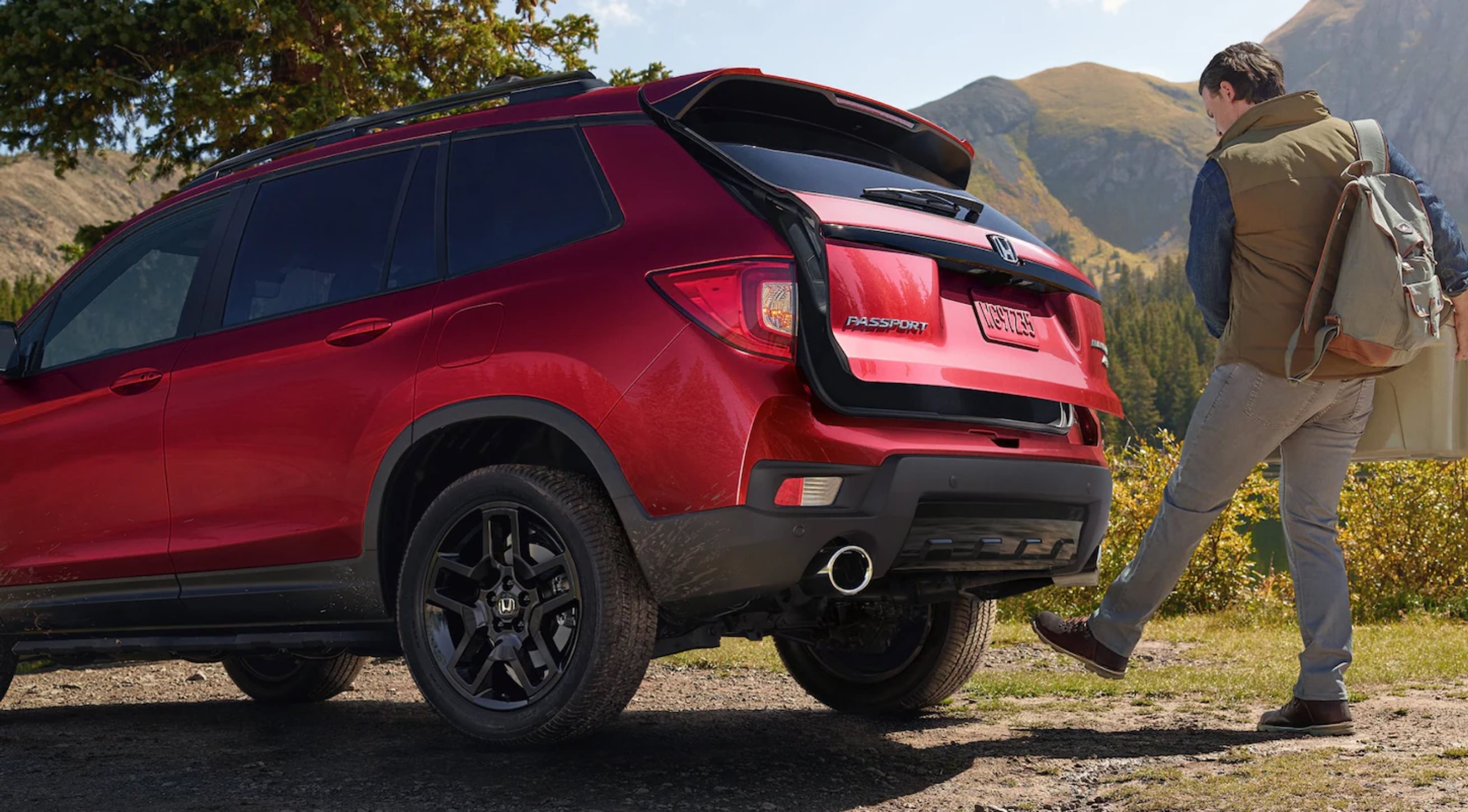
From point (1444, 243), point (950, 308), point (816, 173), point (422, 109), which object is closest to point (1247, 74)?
point (1444, 243)

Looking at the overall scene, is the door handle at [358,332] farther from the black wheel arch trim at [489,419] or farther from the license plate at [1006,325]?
the license plate at [1006,325]

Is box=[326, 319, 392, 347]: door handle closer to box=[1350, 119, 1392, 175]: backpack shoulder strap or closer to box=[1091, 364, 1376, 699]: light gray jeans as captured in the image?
box=[1091, 364, 1376, 699]: light gray jeans

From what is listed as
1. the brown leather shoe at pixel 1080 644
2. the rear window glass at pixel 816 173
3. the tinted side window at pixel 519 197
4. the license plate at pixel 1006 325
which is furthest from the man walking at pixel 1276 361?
the tinted side window at pixel 519 197

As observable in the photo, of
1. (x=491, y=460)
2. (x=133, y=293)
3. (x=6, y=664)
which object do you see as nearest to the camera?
(x=491, y=460)

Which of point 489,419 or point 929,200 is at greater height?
point 929,200

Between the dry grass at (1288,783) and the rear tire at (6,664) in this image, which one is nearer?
the dry grass at (1288,783)

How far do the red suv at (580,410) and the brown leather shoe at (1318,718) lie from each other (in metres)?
0.93

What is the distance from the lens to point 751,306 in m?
3.34

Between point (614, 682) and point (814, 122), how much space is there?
1.79 m

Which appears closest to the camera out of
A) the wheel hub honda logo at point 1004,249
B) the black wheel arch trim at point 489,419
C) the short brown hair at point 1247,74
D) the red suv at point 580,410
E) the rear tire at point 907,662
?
the red suv at point 580,410

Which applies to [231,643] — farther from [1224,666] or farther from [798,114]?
[1224,666]

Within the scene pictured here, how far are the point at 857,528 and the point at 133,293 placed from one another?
3267mm

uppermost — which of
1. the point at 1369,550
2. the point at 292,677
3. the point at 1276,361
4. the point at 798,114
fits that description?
the point at 798,114

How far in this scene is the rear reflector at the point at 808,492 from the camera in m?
3.33
